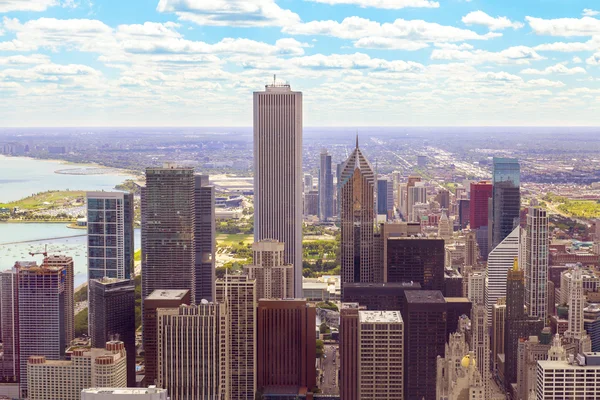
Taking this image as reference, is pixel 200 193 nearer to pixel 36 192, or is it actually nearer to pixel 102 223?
pixel 102 223

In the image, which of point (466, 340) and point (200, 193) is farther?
point (200, 193)

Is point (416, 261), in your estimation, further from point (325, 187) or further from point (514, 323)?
point (325, 187)

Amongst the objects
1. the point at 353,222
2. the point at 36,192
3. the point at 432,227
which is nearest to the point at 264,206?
the point at 353,222

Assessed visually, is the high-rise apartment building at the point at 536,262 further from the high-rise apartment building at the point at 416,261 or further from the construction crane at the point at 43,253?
the construction crane at the point at 43,253

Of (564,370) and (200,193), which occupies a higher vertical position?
(200,193)

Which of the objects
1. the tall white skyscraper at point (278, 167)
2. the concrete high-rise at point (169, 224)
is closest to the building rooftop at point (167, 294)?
the concrete high-rise at point (169, 224)

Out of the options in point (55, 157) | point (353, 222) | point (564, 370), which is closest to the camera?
point (564, 370)
